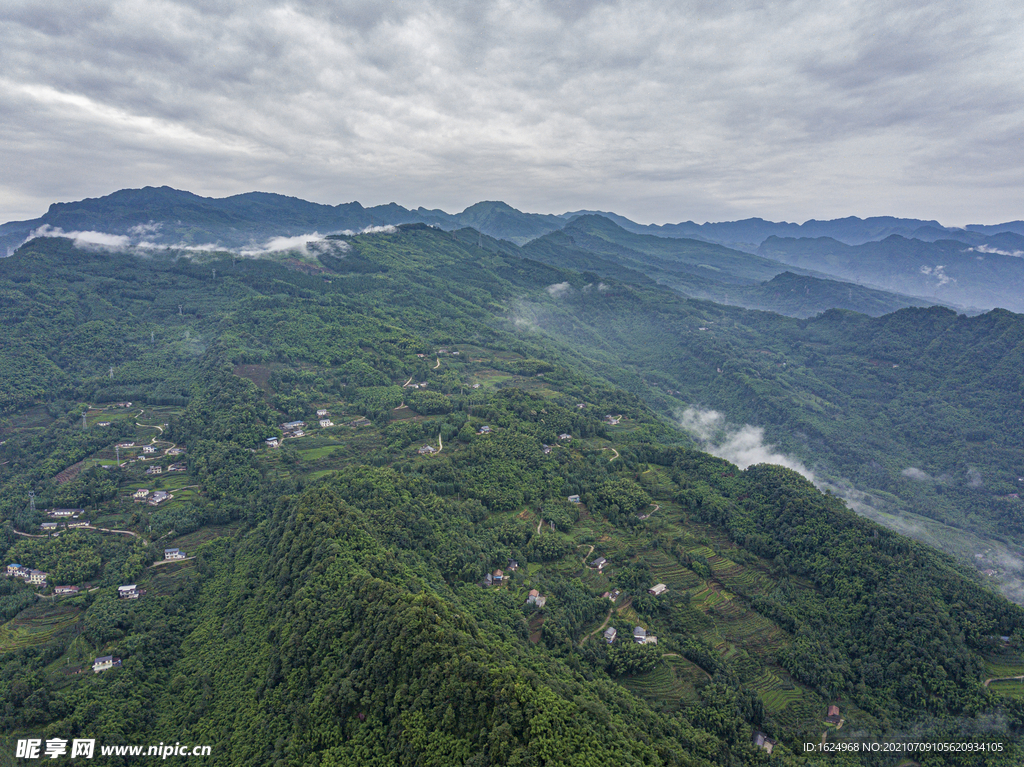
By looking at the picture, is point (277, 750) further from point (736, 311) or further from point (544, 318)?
point (736, 311)

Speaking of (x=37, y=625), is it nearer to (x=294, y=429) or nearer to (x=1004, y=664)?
(x=294, y=429)

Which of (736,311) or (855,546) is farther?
(736,311)

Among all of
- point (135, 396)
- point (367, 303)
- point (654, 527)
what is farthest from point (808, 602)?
point (367, 303)

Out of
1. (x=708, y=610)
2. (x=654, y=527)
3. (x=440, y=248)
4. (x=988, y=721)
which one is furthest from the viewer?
(x=440, y=248)

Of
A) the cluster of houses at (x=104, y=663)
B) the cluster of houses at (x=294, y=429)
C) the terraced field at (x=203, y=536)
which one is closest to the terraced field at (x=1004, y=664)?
the cluster of houses at (x=104, y=663)

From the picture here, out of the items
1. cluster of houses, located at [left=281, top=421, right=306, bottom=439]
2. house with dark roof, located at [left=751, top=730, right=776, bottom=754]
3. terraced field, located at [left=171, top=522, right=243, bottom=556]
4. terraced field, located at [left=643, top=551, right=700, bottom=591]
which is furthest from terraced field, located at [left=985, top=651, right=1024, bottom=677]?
cluster of houses, located at [left=281, top=421, right=306, bottom=439]
